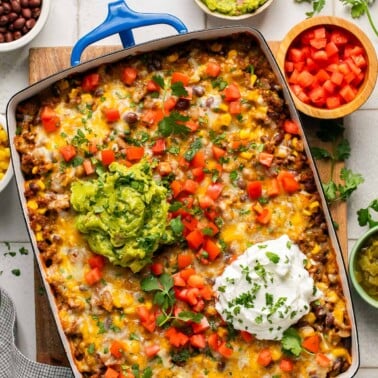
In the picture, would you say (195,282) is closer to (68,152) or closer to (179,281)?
(179,281)

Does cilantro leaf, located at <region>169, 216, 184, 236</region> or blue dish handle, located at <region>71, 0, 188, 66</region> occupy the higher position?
blue dish handle, located at <region>71, 0, 188, 66</region>

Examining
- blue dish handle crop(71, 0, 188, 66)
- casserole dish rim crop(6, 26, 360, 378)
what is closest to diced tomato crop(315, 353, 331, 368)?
casserole dish rim crop(6, 26, 360, 378)

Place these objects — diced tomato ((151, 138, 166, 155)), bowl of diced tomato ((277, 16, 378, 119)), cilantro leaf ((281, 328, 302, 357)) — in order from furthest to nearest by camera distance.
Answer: bowl of diced tomato ((277, 16, 378, 119)) < diced tomato ((151, 138, 166, 155)) < cilantro leaf ((281, 328, 302, 357))

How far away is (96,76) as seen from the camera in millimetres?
4020

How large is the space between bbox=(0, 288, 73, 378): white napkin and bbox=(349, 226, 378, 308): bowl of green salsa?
150cm

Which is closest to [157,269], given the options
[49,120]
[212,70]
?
[49,120]

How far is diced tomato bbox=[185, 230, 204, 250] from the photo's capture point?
155 inches

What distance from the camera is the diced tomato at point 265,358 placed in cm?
393

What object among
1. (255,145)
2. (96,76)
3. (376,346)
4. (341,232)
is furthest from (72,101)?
(376,346)

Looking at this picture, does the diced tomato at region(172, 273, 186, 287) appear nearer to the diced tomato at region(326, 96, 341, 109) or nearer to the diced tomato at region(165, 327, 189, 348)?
the diced tomato at region(165, 327, 189, 348)

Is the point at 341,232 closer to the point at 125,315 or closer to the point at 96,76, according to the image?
the point at 125,315

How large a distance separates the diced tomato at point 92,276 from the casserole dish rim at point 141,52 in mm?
176

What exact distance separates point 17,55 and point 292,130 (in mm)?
1608

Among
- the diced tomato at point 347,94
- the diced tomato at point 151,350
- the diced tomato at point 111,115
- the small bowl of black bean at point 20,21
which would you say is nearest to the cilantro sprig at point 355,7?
the diced tomato at point 347,94
